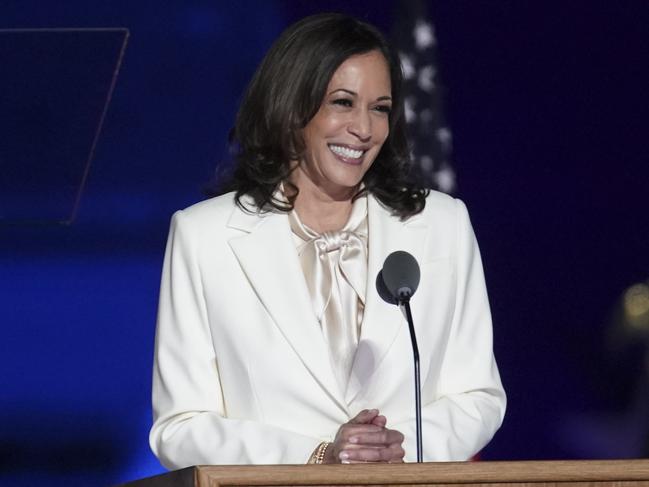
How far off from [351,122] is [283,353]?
1.50 ft

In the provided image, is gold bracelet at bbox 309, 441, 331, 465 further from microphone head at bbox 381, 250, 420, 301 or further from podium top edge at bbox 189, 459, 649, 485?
podium top edge at bbox 189, 459, 649, 485

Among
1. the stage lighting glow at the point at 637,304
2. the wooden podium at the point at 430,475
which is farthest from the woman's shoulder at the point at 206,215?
the stage lighting glow at the point at 637,304

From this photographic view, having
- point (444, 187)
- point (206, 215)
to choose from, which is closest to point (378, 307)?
point (206, 215)

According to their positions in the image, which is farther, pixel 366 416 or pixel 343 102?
pixel 343 102

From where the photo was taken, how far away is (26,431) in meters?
3.69

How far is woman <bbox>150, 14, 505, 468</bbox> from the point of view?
8.50 ft

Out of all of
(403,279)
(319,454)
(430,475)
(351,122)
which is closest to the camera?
(430,475)

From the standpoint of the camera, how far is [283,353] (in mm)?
2604

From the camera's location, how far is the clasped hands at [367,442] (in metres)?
2.31

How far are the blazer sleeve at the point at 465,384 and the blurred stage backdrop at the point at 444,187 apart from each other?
1.03 m

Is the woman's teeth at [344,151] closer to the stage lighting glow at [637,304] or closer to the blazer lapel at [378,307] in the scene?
the blazer lapel at [378,307]

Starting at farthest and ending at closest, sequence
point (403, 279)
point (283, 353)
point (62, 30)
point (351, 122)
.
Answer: point (62, 30) < point (351, 122) < point (283, 353) < point (403, 279)

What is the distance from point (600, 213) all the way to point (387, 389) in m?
1.40

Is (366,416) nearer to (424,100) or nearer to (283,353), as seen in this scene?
(283,353)
